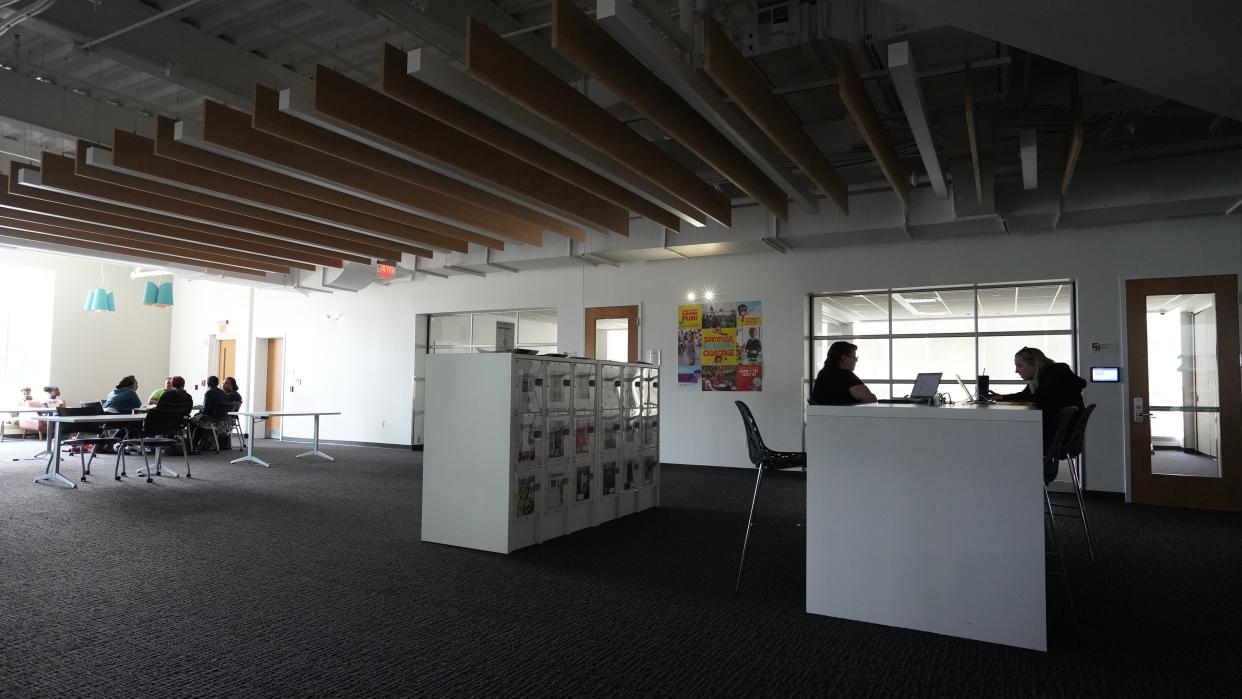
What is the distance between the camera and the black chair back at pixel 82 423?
30.9 feet

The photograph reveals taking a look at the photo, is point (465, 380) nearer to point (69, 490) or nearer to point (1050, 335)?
point (69, 490)

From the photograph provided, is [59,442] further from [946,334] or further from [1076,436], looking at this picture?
[946,334]

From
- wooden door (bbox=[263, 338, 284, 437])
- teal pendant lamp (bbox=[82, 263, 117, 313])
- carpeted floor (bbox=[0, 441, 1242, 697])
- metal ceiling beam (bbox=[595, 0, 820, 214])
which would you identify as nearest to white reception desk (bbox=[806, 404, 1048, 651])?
carpeted floor (bbox=[0, 441, 1242, 697])

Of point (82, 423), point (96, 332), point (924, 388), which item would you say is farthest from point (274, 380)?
point (924, 388)

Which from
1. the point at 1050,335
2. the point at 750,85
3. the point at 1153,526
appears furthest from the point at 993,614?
the point at 1050,335

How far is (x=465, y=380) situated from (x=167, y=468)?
6415 mm

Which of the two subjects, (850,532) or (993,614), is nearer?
(993,614)

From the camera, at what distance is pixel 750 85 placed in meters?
4.82

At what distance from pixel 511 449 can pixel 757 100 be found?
2960 millimetres

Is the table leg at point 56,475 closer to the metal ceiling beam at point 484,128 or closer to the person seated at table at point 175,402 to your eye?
the person seated at table at point 175,402

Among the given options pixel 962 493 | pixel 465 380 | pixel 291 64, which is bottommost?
pixel 962 493

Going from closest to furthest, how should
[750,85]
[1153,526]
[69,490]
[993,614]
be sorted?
[993,614], [750,85], [1153,526], [69,490]

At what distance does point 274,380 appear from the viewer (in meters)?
14.7

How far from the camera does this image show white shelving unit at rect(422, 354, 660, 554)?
16.8 feet
